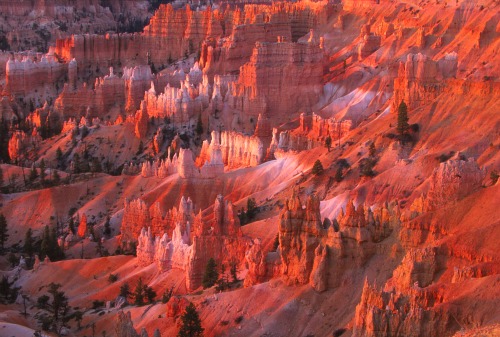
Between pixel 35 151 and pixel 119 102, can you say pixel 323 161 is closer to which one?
pixel 35 151

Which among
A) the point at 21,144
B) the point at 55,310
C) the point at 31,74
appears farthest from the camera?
the point at 31,74

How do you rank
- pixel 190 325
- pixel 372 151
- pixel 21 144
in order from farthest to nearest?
pixel 21 144 < pixel 372 151 < pixel 190 325

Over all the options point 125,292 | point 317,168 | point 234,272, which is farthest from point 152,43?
point 234,272

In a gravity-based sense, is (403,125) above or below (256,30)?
above

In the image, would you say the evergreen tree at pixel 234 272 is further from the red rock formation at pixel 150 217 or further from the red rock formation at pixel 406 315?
the red rock formation at pixel 406 315

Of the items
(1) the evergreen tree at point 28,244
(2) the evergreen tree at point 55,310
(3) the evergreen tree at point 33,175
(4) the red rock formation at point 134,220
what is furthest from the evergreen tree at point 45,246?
(3) the evergreen tree at point 33,175

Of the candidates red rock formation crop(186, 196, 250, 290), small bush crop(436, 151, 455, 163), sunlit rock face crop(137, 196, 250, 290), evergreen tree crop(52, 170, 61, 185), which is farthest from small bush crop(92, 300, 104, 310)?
evergreen tree crop(52, 170, 61, 185)

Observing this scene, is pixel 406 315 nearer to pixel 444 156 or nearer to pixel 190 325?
pixel 190 325
